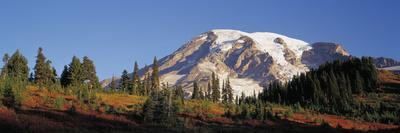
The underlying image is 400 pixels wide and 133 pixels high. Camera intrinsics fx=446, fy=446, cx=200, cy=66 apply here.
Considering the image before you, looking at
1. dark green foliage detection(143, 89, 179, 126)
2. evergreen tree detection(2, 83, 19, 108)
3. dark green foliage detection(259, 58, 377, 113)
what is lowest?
dark green foliage detection(143, 89, 179, 126)

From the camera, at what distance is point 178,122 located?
42562mm

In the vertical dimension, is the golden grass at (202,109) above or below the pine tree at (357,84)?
below

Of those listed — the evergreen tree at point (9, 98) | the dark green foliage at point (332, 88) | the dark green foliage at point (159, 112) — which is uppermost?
the dark green foliage at point (332, 88)

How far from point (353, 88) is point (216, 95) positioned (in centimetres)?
4460

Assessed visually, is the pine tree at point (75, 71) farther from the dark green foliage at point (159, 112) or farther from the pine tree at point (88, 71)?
the dark green foliage at point (159, 112)

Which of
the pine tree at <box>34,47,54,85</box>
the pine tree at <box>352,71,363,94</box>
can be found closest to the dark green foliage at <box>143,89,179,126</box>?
the pine tree at <box>34,47,54,85</box>

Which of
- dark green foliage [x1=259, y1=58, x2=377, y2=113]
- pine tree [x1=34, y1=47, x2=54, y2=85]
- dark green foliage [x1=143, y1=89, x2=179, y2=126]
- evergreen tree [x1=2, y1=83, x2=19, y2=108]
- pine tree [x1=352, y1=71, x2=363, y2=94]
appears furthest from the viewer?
pine tree [x1=352, y1=71, x2=363, y2=94]

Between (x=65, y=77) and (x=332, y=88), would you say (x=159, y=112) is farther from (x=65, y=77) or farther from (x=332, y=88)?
(x=332, y=88)

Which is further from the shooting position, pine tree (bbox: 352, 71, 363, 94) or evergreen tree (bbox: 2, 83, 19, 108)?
pine tree (bbox: 352, 71, 363, 94)

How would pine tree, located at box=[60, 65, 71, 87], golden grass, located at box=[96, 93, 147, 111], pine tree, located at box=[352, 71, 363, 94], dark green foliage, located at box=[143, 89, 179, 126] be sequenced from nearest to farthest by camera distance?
dark green foliage, located at box=[143, 89, 179, 126]
golden grass, located at box=[96, 93, 147, 111]
pine tree, located at box=[60, 65, 71, 87]
pine tree, located at box=[352, 71, 363, 94]

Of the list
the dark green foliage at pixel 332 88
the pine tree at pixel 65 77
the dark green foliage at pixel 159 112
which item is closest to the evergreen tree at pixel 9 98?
the dark green foliage at pixel 159 112

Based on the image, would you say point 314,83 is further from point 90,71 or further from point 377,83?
point 90,71

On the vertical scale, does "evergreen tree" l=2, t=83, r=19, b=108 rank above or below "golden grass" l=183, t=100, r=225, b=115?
above

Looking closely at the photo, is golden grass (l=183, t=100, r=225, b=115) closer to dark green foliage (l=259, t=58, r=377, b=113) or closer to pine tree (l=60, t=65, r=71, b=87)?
dark green foliage (l=259, t=58, r=377, b=113)
